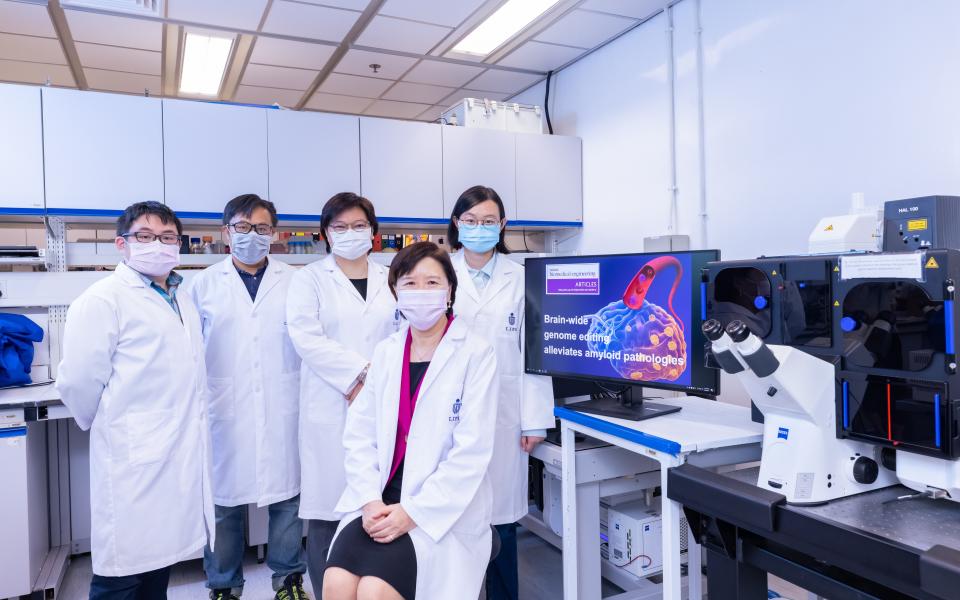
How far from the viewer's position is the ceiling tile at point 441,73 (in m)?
4.04

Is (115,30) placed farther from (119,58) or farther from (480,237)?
(480,237)

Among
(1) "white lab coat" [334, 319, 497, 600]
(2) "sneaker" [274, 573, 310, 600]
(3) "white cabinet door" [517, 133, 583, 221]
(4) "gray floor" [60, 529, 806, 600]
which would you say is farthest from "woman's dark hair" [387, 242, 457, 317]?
(3) "white cabinet door" [517, 133, 583, 221]

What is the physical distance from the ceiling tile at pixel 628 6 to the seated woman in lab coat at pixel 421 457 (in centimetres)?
202

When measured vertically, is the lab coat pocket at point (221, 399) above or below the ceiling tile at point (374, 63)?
below

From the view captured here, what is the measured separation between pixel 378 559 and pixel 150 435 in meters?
0.78

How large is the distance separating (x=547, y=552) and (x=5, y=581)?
211 centimetres

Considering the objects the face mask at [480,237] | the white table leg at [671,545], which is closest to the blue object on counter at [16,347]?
the face mask at [480,237]

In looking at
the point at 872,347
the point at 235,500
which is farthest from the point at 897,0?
the point at 235,500

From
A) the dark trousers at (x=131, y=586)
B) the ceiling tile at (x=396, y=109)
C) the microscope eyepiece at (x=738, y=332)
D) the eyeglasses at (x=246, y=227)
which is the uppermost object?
the ceiling tile at (x=396, y=109)

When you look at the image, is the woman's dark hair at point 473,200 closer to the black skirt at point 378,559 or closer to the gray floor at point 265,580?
the black skirt at point 378,559

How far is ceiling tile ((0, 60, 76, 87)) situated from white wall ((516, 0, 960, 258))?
3427 mm

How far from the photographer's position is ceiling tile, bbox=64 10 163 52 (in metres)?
3.20

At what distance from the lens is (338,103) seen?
4.95 metres

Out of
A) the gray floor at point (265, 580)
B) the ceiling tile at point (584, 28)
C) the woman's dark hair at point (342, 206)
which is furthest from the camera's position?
the ceiling tile at point (584, 28)
